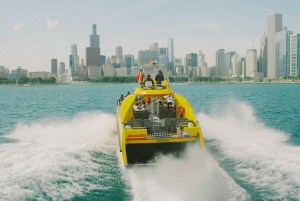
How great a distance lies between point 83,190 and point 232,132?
1224cm

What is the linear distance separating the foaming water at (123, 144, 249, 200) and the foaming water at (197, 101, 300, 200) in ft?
2.54

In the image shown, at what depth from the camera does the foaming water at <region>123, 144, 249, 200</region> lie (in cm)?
1084

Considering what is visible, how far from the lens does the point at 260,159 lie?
14914 mm

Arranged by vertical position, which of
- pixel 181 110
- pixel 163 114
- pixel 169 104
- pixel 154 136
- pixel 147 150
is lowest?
pixel 147 150

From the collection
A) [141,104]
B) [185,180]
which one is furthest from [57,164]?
[141,104]

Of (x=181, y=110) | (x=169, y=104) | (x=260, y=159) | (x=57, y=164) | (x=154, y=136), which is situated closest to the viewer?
(x=154, y=136)

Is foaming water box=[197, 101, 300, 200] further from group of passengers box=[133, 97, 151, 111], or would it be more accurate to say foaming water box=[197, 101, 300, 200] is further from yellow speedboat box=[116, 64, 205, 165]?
group of passengers box=[133, 97, 151, 111]

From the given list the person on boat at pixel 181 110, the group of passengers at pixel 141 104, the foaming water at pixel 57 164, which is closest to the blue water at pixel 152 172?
the foaming water at pixel 57 164

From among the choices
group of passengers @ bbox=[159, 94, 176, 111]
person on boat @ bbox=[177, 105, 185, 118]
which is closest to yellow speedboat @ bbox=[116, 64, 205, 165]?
person on boat @ bbox=[177, 105, 185, 118]

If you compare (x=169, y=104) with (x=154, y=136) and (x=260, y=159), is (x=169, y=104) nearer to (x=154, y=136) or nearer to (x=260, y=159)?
(x=154, y=136)

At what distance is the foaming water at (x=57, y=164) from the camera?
11.9 meters

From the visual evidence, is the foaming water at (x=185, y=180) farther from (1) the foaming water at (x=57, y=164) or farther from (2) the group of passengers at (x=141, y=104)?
(2) the group of passengers at (x=141, y=104)

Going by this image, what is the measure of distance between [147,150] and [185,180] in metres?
2.32

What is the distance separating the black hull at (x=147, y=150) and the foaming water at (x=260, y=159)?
7.60 feet
